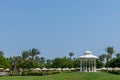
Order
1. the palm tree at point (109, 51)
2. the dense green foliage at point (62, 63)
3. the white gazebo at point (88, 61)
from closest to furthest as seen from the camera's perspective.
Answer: the white gazebo at point (88, 61) < the dense green foliage at point (62, 63) < the palm tree at point (109, 51)

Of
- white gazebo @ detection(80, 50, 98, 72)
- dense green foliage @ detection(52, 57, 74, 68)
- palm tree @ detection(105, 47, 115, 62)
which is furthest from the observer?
palm tree @ detection(105, 47, 115, 62)

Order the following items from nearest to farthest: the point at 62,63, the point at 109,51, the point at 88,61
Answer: the point at 88,61, the point at 62,63, the point at 109,51

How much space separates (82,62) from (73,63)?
43082 millimetres

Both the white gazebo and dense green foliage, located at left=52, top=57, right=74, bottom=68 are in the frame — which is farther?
dense green foliage, located at left=52, top=57, right=74, bottom=68

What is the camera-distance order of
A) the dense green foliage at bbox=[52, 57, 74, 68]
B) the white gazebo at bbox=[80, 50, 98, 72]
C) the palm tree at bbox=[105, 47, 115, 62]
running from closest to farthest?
the white gazebo at bbox=[80, 50, 98, 72] → the dense green foliage at bbox=[52, 57, 74, 68] → the palm tree at bbox=[105, 47, 115, 62]

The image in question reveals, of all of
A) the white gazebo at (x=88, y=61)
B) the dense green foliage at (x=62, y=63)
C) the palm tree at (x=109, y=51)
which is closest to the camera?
the white gazebo at (x=88, y=61)

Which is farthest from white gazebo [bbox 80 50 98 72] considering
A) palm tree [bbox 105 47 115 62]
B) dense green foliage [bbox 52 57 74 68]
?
palm tree [bbox 105 47 115 62]

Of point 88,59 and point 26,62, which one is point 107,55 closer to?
point 26,62

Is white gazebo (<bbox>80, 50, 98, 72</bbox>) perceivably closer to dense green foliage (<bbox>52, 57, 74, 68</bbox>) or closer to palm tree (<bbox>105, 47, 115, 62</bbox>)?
dense green foliage (<bbox>52, 57, 74, 68</bbox>)

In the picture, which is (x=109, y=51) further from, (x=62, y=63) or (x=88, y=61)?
(x=88, y=61)

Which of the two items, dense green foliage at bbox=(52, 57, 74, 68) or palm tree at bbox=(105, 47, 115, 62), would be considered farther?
palm tree at bbox=(105, 47, 115, 62)

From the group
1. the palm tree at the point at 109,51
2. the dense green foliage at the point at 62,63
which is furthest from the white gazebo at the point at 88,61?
the palm tree at the point at 109,51

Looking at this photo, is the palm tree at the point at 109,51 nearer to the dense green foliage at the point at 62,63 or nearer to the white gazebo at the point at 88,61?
the dense green foliage at the point at 62,63

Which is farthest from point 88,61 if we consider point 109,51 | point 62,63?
point 109,51
